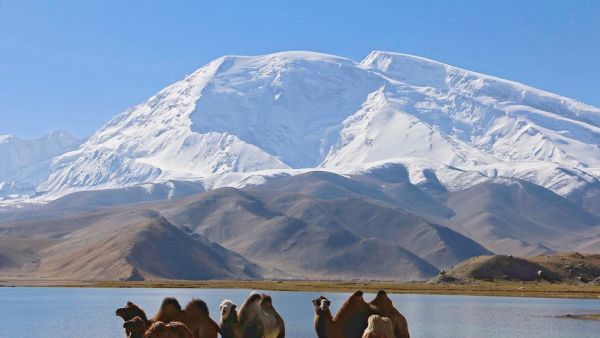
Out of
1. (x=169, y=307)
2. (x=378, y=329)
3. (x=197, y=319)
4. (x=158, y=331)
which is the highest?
(x=378, y=329)

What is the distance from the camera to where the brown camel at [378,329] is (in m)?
30.8

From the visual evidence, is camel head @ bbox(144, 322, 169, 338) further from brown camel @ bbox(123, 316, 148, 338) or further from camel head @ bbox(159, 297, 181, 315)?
camel head @ bbox(159, 297, 181, 315)

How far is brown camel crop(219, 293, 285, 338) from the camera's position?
3378cm

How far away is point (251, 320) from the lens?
1340 inches

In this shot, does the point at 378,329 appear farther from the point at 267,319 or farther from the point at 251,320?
the point at 251,320

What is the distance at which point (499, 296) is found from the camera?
163875 millimetres

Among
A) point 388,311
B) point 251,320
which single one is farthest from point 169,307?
point 388,311

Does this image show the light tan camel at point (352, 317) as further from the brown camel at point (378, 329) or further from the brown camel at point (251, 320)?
the brown camel at point (378, 329)

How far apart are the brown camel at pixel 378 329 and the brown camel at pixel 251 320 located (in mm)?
4319

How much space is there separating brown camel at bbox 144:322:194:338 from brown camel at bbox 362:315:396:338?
6.96 metres

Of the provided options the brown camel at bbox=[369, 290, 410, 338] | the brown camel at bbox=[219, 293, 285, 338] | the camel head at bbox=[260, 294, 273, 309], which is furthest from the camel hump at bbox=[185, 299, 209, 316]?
the brown camel at bbox=[369, 290, 410, 338]

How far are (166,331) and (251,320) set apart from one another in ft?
28.5

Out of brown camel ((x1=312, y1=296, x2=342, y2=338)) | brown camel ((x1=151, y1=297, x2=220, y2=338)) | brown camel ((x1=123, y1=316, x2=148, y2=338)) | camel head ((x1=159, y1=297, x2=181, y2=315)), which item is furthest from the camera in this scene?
brown camel ((x1=312, y1=296, x2=342, y2=338))

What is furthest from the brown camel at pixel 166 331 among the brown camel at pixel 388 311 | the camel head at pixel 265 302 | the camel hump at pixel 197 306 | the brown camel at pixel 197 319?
the brown camel at pixel 388 311
